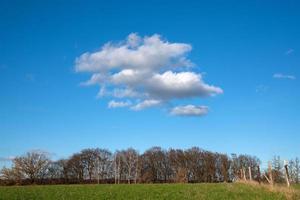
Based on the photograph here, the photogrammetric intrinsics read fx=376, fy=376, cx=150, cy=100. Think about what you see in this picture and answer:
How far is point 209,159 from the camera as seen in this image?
127 m

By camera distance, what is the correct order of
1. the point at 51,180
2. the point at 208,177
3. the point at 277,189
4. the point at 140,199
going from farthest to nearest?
the point at 208,177
the point at 51,180
the point at 277,189
the point at 140,199

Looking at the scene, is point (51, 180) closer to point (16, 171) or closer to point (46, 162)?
point (46, 162)

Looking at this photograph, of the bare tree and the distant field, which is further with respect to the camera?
the bare tree

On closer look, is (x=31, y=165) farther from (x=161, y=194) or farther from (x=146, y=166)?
(x=161, y=194)

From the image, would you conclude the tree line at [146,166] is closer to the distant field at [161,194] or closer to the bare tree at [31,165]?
the bare tree at [31,165]

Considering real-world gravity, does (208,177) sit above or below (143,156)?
below

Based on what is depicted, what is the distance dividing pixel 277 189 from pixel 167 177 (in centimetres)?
10442

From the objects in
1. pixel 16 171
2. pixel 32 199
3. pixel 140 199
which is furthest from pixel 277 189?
pixel 16 171

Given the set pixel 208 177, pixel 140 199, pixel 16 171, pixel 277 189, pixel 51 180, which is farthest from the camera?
pixel 208 177

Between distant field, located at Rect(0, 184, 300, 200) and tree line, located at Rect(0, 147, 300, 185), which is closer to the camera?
distant field, located at Rect(0, 184, 300, 200)

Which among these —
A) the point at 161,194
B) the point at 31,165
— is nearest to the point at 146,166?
the point at 31,165

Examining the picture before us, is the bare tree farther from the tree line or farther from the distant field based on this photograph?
the distant field

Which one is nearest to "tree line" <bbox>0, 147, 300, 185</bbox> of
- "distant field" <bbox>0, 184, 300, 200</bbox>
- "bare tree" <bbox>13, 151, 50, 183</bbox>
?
"bare tree" <bbox>13, 151, 50, 183</bbox>

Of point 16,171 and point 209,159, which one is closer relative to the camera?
point 16,171
